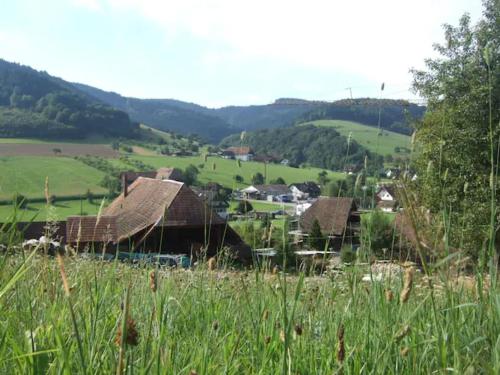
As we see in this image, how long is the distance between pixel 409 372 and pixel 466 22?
24446 mm

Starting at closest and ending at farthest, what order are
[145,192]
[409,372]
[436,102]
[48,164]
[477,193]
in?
[409,372]
[477,193]
[436,102]
[145,192]
[48,164]

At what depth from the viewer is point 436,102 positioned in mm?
21766

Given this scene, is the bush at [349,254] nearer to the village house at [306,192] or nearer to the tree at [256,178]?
the tree at [256,178]

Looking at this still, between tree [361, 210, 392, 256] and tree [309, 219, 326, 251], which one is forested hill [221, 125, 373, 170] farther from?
tree [309, 219, 326, 251]

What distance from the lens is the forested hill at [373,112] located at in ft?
13.6

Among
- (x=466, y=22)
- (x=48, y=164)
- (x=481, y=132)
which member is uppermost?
(x=466, y=22)

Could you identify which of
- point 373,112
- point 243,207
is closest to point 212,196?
point 243,207

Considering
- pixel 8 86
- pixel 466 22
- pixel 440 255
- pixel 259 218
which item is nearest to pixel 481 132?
pixel 466 22

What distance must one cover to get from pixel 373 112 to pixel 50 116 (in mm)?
132912

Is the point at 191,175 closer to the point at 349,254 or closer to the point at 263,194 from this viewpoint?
the point at 263,194

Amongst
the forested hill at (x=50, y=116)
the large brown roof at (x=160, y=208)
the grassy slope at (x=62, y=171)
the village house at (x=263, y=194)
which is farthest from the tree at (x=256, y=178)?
the forested hill at (x=50, y=116)

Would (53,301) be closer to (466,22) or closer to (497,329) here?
(497,329)

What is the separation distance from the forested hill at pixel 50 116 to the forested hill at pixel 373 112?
46654 millimetres

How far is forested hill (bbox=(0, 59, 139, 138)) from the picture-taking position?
112 metres
